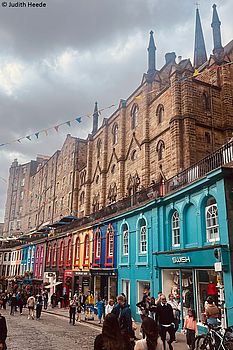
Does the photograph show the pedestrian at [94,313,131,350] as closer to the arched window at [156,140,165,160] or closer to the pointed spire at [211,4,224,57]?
the arched window at [156,140,165,160]

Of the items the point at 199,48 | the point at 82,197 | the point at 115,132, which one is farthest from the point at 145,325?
the point at 199,48

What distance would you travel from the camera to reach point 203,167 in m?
14.7

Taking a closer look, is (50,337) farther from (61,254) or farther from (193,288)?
(61,254)

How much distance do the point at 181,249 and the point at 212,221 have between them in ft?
6.80

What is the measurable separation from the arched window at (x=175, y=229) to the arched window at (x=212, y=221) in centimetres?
231

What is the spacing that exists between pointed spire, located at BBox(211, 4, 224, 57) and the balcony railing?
73.0 feet

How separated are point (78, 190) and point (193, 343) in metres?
37.8

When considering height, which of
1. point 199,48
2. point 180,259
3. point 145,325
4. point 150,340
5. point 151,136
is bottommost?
point 150,340

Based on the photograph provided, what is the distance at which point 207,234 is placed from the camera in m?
13.7

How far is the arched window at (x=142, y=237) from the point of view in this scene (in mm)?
18669

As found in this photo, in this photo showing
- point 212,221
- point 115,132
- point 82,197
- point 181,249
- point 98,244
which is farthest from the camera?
point 82,197

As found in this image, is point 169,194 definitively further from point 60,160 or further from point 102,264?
point 60,160

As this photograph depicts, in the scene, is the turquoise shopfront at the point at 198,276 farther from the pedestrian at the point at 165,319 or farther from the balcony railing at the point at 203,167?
the balcony railing at the point at 203,167

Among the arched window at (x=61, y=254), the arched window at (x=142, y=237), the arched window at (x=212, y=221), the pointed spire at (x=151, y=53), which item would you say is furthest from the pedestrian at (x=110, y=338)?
the pointed spire at (x=151, y=53)
